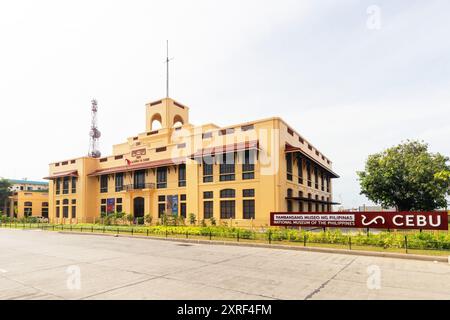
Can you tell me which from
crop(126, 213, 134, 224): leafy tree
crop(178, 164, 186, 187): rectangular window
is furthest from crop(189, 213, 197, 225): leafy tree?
crop(126, 213, 134, 224): leafy tree

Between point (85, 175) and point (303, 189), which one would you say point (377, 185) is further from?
point (85, 175)

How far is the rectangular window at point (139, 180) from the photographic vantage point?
41.7 meters

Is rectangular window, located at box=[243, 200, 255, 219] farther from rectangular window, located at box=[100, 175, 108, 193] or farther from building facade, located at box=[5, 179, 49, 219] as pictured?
building facade, located at box=[5, 179, 49, 219]

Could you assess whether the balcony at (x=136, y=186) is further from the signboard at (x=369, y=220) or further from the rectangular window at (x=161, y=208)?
the signboard at (x=369, y=220)

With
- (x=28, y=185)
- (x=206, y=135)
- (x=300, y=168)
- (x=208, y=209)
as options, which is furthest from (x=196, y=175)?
(x=28, y=185)

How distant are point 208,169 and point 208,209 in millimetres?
4504

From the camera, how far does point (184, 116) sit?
4738 cm

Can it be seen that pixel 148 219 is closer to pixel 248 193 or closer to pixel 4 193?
pixel 248 193

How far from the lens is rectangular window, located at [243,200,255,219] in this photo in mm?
29886

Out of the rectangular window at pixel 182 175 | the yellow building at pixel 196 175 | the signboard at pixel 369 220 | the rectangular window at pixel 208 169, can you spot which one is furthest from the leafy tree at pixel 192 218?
the signboard at pixel 369 220

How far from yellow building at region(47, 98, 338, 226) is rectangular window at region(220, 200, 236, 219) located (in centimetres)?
10

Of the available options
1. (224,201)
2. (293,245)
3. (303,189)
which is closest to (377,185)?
(303,189)

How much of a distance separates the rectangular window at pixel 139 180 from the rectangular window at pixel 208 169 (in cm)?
1181
